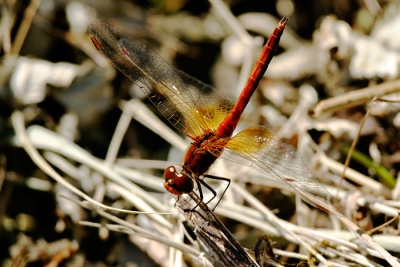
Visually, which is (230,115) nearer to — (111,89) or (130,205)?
(130,205)

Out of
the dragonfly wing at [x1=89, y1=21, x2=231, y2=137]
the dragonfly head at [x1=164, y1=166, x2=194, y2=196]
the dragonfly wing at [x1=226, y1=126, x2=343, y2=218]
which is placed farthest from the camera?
the dragonfly wing at [x1=89, y1=21, x2=231, y2=137]

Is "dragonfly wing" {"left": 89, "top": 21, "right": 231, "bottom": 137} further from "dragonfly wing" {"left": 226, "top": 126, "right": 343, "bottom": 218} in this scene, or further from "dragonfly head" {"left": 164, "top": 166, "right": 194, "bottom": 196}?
"dragonfly head" {"left": 164, "top": 166, "right": 194, "bottom": 196}

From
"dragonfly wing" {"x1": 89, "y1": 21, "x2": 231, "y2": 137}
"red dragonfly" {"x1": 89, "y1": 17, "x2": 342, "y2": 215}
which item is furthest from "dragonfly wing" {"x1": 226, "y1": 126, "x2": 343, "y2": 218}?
"dragonfly wing" {"x1": 89, "y1": 21, "x2": 231, "y2": 137}

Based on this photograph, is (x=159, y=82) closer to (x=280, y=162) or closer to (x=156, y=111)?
(x=156, y=111)

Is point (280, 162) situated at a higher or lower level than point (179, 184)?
higher

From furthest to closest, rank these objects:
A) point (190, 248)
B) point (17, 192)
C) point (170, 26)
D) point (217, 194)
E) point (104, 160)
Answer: point (170, 26)
point (104, 160)
point (17, 192)
point (217, 194)
point (190, 248)

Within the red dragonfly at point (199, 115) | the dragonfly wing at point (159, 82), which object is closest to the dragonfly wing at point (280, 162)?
the red dragonfly at point (199, 115)

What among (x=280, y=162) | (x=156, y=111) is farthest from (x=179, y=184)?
(x=156, y=111)

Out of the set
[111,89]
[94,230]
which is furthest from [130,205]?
[111,89]
